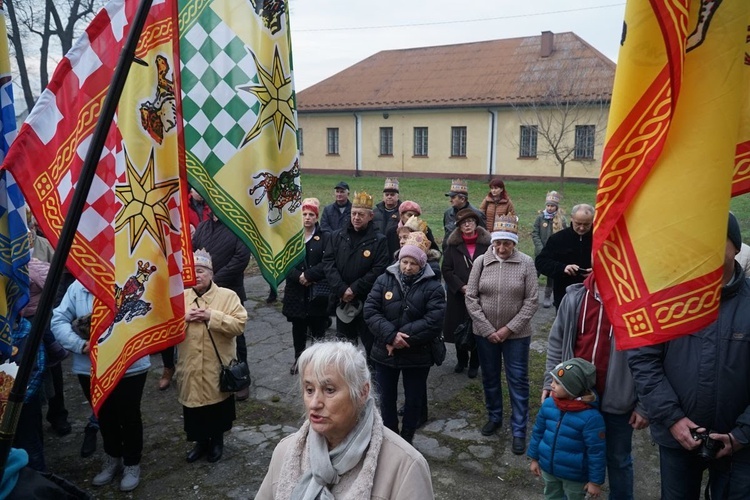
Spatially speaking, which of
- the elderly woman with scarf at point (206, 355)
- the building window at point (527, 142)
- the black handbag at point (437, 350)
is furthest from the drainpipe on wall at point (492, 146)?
the elderly woman with scarf at point (206, 355)

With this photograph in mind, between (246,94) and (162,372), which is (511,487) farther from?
(162,372)

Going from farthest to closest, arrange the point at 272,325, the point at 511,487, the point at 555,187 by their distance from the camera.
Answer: the point at 555,187
the point at 272,325
the point at 511,487

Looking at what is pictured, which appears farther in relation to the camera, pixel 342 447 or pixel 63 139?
pixel 63 139

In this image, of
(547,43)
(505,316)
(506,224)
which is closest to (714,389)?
(505,316)

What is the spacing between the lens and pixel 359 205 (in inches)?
229

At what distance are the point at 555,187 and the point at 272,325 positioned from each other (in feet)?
70.8

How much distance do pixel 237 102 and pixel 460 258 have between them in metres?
3.41

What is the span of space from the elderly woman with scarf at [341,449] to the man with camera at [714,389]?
4.95ft

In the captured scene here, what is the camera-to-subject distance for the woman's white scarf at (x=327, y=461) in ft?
6.75

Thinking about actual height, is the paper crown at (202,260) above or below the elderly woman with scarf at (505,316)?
above

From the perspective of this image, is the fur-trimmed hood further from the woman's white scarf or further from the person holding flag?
the woman's white scarf

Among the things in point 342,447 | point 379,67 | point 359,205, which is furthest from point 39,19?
point 342,447

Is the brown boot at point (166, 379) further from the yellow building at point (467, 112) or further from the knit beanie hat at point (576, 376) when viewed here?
the yellow building at point (467, 112)

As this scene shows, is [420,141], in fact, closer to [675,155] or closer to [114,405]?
[114,405]
